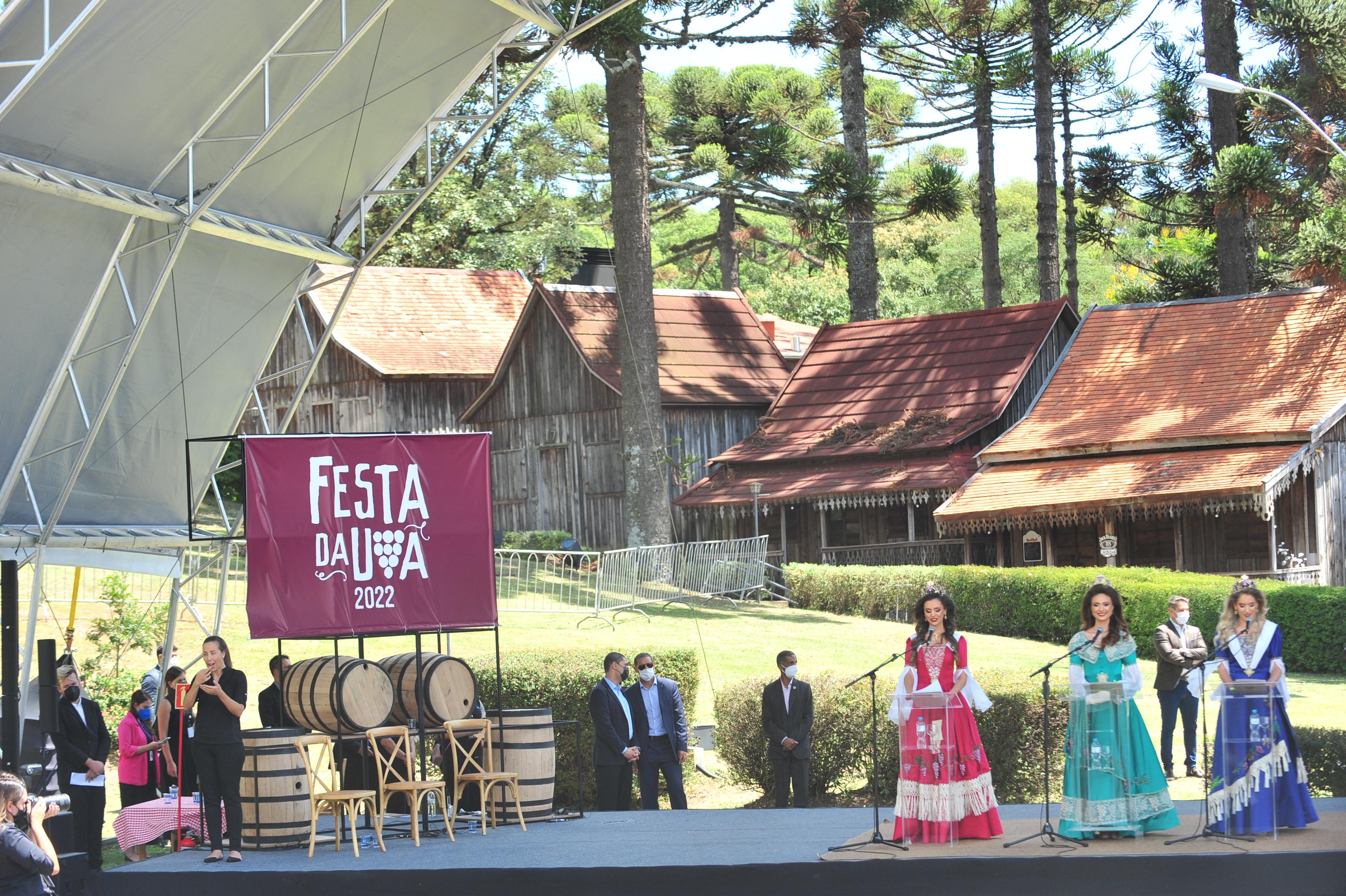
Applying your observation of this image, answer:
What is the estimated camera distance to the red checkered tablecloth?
10711mm

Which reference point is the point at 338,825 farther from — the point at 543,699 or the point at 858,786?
the point at 858,786

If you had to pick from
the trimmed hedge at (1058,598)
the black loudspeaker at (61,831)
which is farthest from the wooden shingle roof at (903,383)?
the black loudspeaker at (61,831)

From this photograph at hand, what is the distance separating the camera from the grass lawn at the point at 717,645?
1695cm

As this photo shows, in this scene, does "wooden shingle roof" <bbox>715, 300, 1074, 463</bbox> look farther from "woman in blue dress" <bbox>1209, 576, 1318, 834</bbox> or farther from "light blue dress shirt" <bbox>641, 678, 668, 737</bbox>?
"woman in blue dress" <bbox>1209, 576, 1318, 834</bbox>

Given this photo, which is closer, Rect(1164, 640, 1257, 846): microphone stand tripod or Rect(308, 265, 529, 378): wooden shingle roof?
Rect(1164, 640, 1257, 846): microphone stand tripod

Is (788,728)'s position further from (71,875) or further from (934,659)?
(71,875)

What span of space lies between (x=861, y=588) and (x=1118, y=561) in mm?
4489

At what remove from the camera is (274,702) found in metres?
11.5

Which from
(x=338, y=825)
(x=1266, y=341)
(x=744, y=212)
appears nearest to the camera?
(x=338, y=825)

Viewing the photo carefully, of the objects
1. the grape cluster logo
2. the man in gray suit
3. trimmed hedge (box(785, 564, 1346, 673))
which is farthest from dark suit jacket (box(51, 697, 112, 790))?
trimmed hedge (box(785, 564, 1346, 673))

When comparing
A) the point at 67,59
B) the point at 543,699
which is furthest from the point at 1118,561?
the point at 67,59

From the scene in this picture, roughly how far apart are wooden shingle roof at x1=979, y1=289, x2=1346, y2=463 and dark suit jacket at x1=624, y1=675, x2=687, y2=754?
574 inches

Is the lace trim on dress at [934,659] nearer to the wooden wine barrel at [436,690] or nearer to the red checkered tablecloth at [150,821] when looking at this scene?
the wooden wine barrel at [436,690]

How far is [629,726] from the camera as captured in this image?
11.9 meters
